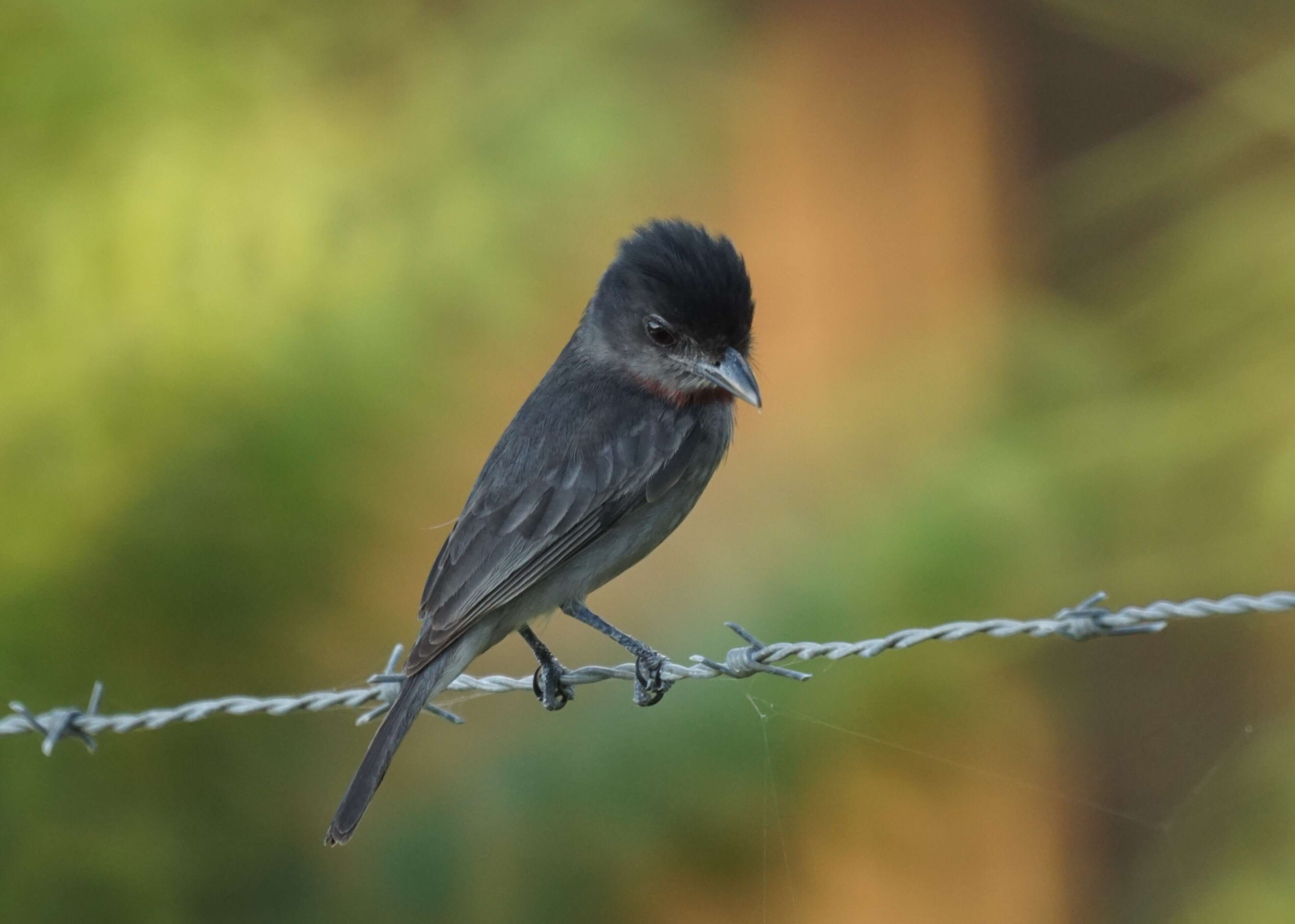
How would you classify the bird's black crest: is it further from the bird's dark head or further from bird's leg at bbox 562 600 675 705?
bird's leg at bbox 562 600 675 705

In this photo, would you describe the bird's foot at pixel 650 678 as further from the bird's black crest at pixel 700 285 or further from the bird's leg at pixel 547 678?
the bird's black crest at pixel 700 285

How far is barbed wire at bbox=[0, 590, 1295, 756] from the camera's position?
233 cm

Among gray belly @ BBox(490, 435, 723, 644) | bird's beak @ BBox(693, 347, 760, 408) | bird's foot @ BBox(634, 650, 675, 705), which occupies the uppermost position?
bird's beak @ BBox(693, 347, 760, 408)

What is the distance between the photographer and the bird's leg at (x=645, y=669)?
366cm

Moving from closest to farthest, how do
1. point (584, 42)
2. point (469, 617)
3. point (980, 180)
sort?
1. point (469, 617)
2. point (584, 42)
3. point (980, 180)

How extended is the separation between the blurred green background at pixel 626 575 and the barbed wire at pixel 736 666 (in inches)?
38.0

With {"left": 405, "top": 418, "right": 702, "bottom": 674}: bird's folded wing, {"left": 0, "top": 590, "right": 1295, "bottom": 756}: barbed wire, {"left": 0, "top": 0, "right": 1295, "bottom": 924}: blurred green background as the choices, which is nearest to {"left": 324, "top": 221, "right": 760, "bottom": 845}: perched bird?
{"left": 405, "top": 418, "right": 702, "bottom": 674}: bird's folded wing

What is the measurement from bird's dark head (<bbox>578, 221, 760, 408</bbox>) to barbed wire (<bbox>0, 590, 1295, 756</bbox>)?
89cm

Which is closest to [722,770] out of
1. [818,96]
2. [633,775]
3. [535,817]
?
[633,775]

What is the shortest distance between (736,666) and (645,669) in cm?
76

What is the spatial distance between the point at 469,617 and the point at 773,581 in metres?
1.68

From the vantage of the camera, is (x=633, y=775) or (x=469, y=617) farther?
(x=633, y=775)

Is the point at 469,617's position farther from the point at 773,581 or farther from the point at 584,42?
the point at 584,42

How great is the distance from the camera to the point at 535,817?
4.56m
